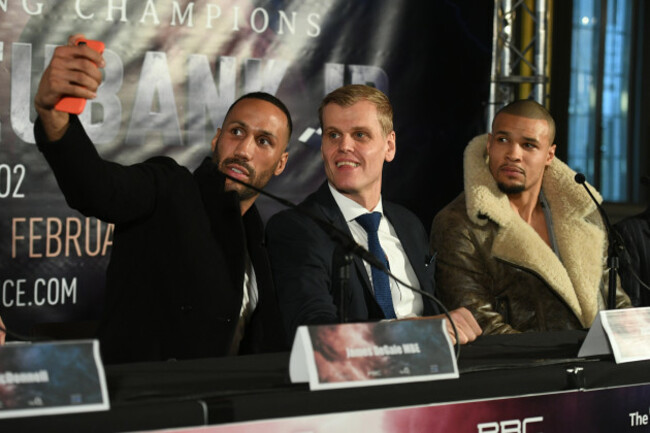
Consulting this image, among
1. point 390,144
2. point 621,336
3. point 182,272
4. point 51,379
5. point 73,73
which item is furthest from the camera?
point 390,144

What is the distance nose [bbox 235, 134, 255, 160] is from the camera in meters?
2.39

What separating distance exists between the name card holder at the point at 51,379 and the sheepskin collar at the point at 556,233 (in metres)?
1.72

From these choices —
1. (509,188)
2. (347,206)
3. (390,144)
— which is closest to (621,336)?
(347,206)

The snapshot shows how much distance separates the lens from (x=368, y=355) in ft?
4.97

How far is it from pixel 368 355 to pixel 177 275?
81 centimetres

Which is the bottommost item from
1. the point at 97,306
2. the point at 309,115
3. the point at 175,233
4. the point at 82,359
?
the point at 97,306

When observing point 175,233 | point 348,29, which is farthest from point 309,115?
point 175,233

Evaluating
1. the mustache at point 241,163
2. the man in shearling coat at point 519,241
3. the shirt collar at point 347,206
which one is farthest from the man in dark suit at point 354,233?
the man in shearling coat at point 519,241

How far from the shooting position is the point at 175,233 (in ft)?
7.22

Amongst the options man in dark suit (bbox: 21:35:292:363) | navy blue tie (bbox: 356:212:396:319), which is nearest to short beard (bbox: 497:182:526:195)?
navy blue tie (bbox: 356:212:396:319)

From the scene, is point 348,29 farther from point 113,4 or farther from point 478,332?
point 478,332

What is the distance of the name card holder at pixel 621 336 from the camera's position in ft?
5.92

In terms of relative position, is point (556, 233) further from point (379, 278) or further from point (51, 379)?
point (51, 379)

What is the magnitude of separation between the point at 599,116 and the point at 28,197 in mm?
3776
